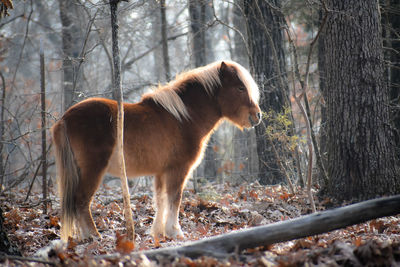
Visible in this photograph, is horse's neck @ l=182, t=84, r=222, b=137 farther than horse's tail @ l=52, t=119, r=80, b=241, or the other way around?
horse's neck @ l=182, t=84, r=222, b=137

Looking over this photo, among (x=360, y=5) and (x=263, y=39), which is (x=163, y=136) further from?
(x=263, y=39)

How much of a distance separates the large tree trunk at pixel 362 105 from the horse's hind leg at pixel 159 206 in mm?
2624

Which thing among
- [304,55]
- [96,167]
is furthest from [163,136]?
[304,55]

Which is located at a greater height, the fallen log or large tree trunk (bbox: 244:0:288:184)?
large tree trunk (bbox: 244:0:288:184)

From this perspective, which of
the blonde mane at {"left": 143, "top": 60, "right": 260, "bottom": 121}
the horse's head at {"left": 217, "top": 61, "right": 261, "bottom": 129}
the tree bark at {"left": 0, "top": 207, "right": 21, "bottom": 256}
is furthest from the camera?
the horse's head at {"left": 217, "top": 61, "right": 261, "bottom": 129}

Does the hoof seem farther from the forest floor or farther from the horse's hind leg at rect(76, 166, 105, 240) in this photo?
the horse's hind leg at rect(76, 166, 105, 240)

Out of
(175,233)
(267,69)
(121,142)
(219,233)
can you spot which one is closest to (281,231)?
(219,233)

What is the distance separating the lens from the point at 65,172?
4.57 m

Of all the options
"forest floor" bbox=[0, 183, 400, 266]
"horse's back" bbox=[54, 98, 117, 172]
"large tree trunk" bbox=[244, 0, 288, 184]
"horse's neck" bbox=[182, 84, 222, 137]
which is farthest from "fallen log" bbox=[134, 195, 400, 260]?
"large tree trunk" bbox=[244, 0, 288, 184]

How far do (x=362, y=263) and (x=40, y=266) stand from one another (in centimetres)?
246

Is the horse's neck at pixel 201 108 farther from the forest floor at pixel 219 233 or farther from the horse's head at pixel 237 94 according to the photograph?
the forest floor at pixel 219 233

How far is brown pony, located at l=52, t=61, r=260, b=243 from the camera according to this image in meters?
4.56

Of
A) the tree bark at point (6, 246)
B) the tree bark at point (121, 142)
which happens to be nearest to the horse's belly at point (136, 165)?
the tree bark at point (121, 142)

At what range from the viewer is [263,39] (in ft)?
27.9
